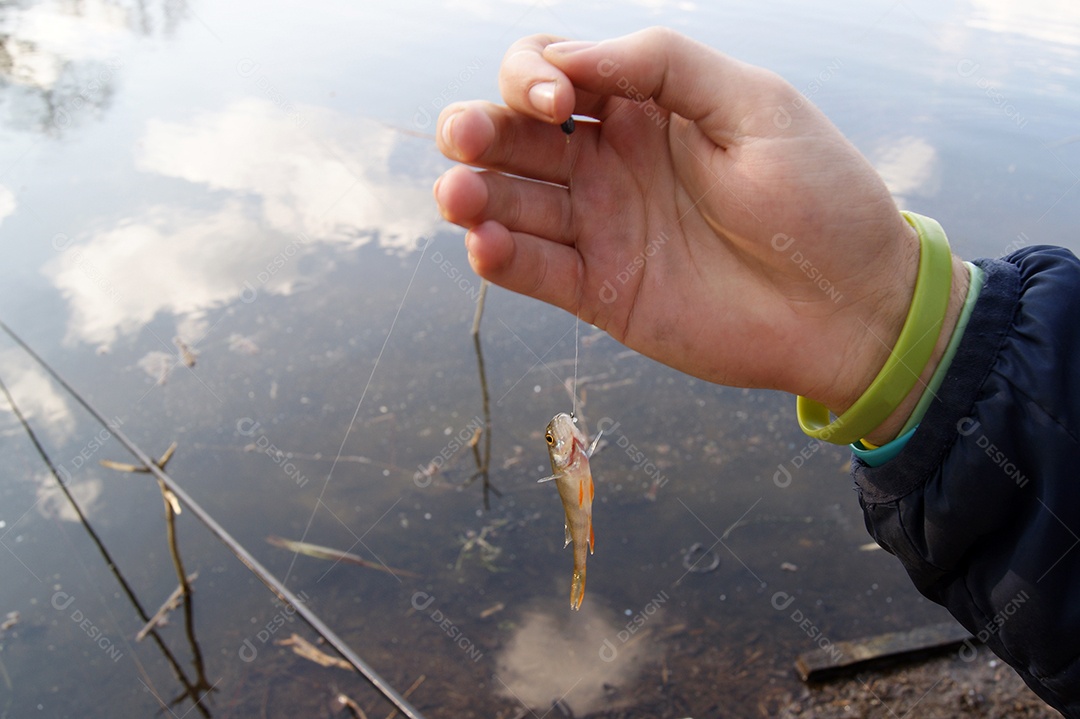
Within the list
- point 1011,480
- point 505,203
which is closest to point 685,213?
point 505,203

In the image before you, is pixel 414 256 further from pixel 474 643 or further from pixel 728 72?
pixel 728 72

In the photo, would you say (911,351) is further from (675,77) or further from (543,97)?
(543,97)

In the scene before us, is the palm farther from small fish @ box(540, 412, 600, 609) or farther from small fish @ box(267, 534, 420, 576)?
small fish @ box(267, 534, 420, 576)

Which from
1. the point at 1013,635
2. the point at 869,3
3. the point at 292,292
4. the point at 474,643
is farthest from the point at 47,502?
the point at 869,3

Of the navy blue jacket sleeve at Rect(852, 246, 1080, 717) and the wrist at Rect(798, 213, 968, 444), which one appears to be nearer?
the navy blue jacket sleeve at Rect(852, 246, 1080, 717)

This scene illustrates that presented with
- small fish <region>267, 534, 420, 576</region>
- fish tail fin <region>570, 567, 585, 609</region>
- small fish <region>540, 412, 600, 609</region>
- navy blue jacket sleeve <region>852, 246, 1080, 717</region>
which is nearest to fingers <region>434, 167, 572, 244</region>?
small fish <region>540, 412, 600, 609</region>

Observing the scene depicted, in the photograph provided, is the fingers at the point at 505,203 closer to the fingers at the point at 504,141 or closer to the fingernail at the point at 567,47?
the fingers at the point at 504,141
